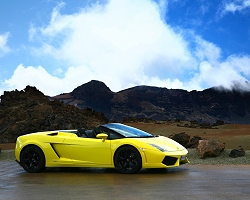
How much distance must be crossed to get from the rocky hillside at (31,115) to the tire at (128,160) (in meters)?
23.2

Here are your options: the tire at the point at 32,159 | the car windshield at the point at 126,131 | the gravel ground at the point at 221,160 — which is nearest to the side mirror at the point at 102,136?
the car windshield at the point at 126,131

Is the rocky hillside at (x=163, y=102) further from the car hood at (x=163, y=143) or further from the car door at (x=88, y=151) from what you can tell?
the car hood at (x=163, y=143)

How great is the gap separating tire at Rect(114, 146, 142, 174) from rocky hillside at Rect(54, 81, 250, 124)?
138m

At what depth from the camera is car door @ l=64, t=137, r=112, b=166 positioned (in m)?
10.1

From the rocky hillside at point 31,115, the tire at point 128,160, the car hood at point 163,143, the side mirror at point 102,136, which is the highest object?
the rocky hillside at point 31,115

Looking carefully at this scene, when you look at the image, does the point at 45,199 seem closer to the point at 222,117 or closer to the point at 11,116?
the point at 11,116

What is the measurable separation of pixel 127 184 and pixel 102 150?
217 cm

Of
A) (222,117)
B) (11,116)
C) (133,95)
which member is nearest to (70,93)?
(133,95)

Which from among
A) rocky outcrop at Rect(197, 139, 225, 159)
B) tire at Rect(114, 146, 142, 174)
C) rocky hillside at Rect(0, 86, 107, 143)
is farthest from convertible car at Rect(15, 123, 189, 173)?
rocky hillside at Rect(0, 86, 107, 143)

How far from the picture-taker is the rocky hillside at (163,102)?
15512cm

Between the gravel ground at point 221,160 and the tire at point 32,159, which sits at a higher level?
the tire at point 32,159

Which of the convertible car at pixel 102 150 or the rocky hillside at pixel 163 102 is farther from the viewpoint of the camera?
the rocky hillside at pixel 163 102

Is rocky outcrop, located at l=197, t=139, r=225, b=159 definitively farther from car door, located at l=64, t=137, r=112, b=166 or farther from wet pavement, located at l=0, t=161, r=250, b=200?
car door, located at l=64, t=137, r=112, b=166

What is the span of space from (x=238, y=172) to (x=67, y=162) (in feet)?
14.0
